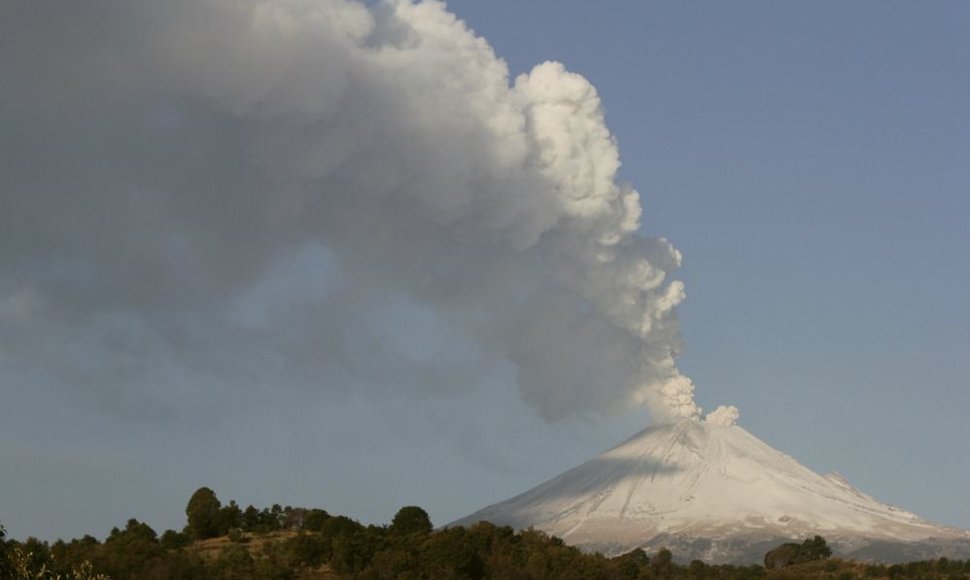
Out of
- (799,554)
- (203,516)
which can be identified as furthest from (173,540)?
(799,554)

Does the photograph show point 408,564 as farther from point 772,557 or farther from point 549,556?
point 772,557

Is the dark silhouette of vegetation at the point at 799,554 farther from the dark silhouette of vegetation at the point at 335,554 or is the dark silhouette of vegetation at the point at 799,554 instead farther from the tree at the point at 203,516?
the tree at the point at 203,516

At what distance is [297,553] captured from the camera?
104938 mm

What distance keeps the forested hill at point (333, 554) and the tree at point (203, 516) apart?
7 centimetres

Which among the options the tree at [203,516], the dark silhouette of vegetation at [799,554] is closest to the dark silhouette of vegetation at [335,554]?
the tree at [203,516]

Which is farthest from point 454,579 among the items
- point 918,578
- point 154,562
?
point 918,578

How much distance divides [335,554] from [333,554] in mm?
723

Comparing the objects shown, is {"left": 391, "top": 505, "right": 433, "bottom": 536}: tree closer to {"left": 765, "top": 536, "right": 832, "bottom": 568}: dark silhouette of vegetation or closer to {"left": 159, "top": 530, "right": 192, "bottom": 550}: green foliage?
{"left": 159, "top": 530, "right": 192, "bottom": 550}: green foliage

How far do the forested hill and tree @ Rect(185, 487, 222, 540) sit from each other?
0.24ft

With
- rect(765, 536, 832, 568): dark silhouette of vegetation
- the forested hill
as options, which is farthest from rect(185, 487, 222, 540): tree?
rect(765, 536, 832, 568): dark silhouette of vegetation

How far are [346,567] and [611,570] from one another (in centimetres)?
1949

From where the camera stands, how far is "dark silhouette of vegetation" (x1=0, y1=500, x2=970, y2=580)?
99.2m

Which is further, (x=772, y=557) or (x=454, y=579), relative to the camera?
(x=772, y=557)

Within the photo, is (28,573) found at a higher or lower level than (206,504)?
lower
